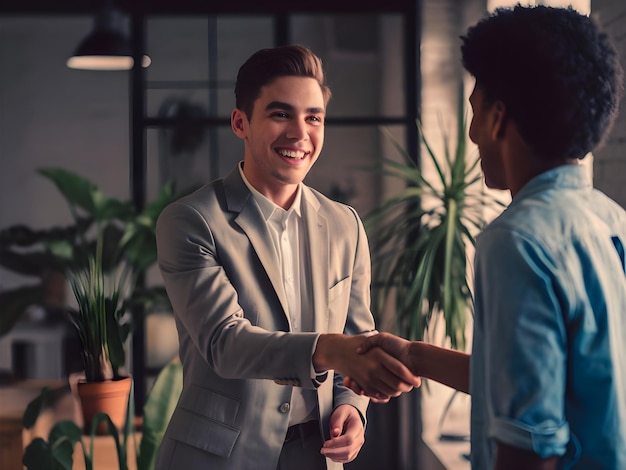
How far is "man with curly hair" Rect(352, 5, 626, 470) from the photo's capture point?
1017 millimetres

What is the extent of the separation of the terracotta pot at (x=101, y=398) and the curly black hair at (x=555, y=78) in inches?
124

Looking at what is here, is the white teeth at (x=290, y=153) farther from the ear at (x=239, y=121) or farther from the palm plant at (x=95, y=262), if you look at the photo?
the palm plant at (x=95, y=262)

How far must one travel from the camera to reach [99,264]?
4094mm

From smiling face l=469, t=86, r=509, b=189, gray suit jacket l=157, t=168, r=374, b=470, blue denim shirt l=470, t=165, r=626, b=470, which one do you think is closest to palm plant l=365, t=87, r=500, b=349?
gray suit jacket l=157, t=168, r=374, b=470

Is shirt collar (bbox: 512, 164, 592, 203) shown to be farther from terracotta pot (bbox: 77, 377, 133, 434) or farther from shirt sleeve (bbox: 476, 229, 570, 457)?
terracotta pot (bbox: 77, 377, 133, 434)

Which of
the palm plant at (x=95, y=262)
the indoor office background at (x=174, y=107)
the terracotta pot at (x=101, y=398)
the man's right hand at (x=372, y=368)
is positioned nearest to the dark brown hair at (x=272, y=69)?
the man's right hand at (x=372, y=368)

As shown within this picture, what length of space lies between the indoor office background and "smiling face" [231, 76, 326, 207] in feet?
11.0

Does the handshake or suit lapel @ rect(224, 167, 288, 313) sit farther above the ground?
suit lapel @ rect(224, 167, 288, 313)

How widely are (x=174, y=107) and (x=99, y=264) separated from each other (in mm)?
1400

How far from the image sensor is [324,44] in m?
5.19

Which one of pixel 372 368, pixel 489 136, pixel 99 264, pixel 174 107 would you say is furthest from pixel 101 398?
pixel 489 136

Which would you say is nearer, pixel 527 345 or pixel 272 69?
pixel 527 345

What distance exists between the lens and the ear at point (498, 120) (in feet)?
3.86

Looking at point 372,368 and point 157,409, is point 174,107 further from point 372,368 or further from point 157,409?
point 372,368
